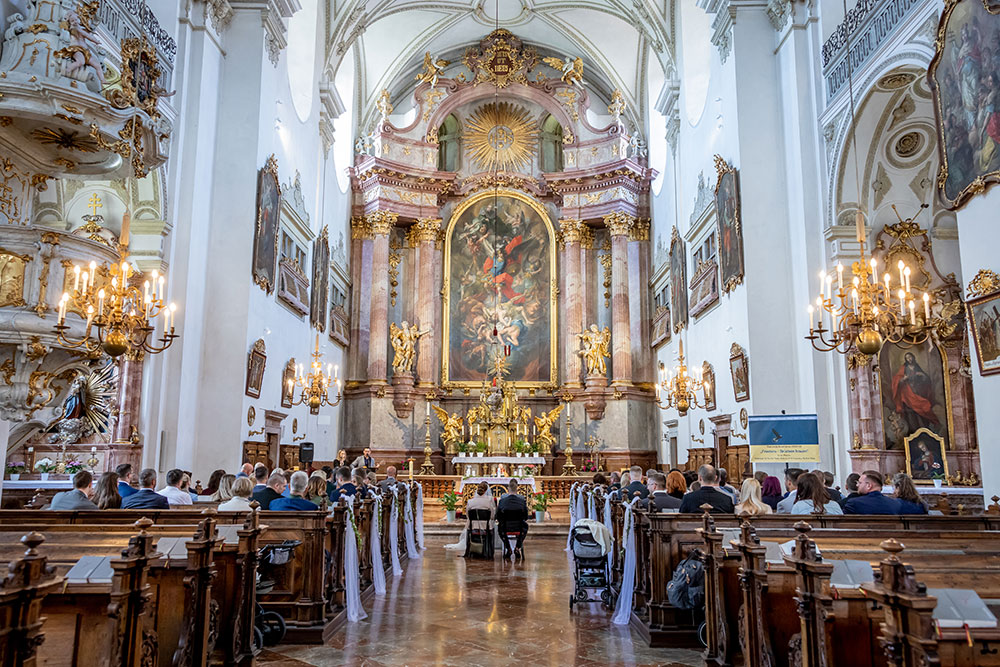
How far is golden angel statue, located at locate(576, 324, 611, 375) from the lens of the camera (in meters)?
21.3

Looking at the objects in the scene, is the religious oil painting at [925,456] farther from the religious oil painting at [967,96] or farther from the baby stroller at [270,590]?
the baby stroller at [270,590]

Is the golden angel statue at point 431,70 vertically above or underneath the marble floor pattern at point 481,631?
above

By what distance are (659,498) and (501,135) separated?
17.7m

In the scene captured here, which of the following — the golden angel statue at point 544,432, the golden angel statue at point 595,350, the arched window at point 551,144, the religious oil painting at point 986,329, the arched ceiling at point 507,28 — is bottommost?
the golden angel statue at point 544,432

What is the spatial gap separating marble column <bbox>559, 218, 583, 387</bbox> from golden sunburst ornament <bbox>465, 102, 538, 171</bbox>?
9.09 feet

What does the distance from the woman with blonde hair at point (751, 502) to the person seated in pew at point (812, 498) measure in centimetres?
30

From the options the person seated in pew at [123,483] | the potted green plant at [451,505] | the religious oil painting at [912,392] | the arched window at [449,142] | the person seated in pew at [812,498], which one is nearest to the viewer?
the person seated in pew at [812,498]

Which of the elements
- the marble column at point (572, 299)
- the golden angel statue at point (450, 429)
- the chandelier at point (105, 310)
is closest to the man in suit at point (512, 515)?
the chandelier at point (105, 310)

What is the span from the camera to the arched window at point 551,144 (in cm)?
2350

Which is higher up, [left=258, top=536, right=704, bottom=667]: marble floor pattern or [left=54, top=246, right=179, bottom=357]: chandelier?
[left=54, top=246, right=179, bottom=357]: chandelier

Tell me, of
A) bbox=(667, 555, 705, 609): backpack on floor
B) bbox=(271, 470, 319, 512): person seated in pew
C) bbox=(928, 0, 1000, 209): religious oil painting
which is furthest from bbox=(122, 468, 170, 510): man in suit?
bbox=(928, 0, 1000, 209): religious oil painting

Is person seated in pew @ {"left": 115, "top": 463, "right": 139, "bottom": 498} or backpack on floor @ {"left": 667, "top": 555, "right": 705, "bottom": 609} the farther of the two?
person seated in pew @ {"left": 115, "top": 463, "right": 139, "bottom": 498}

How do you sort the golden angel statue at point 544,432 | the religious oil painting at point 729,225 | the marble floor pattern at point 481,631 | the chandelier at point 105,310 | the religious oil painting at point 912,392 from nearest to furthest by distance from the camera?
1. the marble floor pattern at point 481,631
2. the chandelier at point 105,310
3. the religious oil painting at point 912,392
4. the religious oil painting at point 729,225
5. the golden angel statue at point 544,432

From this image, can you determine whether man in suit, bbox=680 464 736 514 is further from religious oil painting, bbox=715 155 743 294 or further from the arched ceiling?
the arched ceiling
